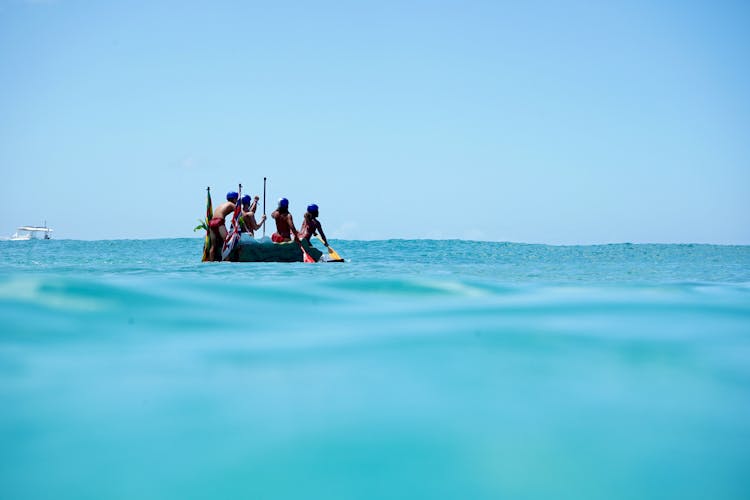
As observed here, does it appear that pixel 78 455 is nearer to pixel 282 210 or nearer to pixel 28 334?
pixel 28 334

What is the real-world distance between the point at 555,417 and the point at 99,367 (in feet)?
11.4

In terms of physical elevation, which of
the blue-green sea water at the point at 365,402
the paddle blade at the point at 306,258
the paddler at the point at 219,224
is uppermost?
the paddler at the point at 219,224

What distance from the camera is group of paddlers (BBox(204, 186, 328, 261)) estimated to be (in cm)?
1596

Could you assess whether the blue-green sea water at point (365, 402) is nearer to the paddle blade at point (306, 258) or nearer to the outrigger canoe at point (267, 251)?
the outrigger canoe at point (267, 251)

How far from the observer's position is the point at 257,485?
3215 mm

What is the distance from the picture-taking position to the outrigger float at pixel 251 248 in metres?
16.0

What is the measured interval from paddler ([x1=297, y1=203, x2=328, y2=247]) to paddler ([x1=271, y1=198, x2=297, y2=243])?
407 mm

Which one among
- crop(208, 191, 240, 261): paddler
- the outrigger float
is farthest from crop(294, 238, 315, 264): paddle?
crop(208, 191, 240, 261): paddler

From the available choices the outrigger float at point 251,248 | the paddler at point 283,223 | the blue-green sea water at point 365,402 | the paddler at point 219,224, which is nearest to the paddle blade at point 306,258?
the outrigger float at point 251,248

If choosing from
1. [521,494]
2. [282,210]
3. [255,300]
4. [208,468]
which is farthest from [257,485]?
[282,210]

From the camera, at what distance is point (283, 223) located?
56.5ft

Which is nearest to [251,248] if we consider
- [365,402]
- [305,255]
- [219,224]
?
[219,224]

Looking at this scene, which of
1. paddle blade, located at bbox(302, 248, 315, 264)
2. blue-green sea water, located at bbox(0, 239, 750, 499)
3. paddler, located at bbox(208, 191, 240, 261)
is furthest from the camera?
paddle blade, located at bbox(302, 248, 315, 264)

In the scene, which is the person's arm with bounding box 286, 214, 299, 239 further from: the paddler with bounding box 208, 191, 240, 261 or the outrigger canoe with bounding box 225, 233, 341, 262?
the paddler with bounding box 208, 191, 240, 261
